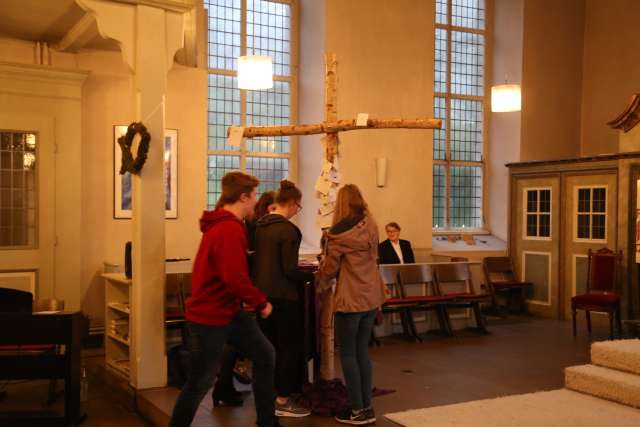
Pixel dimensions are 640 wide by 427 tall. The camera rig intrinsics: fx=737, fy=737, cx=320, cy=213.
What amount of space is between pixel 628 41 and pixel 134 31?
8936mm

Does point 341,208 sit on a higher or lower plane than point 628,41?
lower

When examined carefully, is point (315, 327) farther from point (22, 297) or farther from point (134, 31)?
point (134, 31)

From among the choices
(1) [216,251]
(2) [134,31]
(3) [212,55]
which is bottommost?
(1) [216,251]

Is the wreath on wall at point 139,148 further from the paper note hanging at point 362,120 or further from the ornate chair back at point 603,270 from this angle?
the ornate chair back at point 603,270

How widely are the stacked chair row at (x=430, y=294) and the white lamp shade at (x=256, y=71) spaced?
2596 millimetres

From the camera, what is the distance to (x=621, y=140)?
31.4ft

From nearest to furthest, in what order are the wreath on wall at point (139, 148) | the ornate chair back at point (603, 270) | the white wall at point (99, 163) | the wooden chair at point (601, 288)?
the wreath on wall at point (139, 148) → the white wall at point (99, 163) → the wooden chair at point (601, 288) → the ornate chair back at point (603, 270)

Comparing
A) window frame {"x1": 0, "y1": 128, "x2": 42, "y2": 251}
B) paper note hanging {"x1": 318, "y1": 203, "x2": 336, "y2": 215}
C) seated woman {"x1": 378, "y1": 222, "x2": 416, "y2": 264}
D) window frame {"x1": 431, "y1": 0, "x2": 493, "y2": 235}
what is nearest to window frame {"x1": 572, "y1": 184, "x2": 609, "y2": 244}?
window frame {"x1": 431, "y1": 0, "x2": 493, "y2": 235}

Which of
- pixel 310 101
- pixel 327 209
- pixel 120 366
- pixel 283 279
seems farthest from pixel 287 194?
pixel 310 101

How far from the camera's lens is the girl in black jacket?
4836 millimetres

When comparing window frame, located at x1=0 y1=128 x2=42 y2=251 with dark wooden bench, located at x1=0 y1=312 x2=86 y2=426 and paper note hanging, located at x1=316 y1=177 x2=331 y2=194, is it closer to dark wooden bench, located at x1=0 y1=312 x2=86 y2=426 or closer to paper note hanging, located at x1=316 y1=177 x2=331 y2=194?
dark wooden bench, located at x1=0 y1=312 x2=86 y2=426

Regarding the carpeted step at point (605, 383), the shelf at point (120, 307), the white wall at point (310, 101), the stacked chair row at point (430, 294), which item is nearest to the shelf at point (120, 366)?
the shelf at point (120, 307)

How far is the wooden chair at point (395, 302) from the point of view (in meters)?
8.55

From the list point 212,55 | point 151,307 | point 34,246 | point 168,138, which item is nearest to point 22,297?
point 151,307
